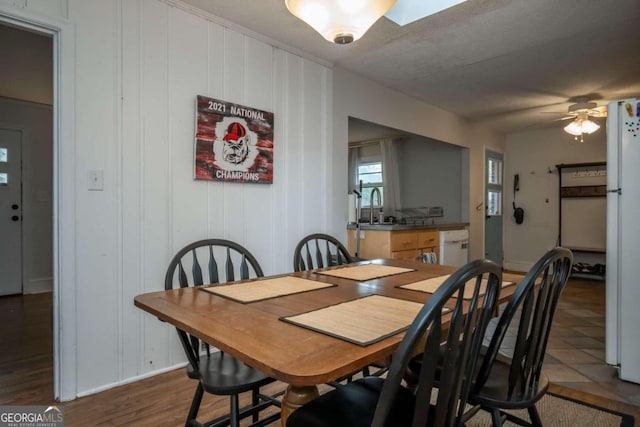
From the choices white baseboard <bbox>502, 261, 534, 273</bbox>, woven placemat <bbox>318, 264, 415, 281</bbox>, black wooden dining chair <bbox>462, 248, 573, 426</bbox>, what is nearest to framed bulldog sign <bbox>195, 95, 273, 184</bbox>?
woven placemat <bbox>318, 264, 415, 281</bbox>

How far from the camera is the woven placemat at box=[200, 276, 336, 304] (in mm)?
1312

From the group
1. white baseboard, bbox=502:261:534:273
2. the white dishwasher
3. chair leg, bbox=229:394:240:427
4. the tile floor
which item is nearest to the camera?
chair leg, bbox=229:394:240:427

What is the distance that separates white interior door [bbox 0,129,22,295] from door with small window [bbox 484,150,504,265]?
241 inches

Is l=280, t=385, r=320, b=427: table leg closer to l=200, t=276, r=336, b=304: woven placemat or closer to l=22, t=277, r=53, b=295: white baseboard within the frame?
l=200, t=276, r=336, b=304: woven placemat

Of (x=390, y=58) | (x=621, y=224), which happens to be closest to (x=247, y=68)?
(x=390, y=58)

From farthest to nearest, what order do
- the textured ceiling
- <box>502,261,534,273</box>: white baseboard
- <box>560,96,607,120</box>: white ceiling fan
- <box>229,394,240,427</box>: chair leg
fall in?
<box>502,261,534,273</box>: white baseboard < <box>560,96,607,120</box>: white ceiling fan < the textured ceiling < <box>229,394,240,427</box>: chair leg

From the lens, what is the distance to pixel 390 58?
322 cm

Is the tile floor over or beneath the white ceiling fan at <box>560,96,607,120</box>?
beneath

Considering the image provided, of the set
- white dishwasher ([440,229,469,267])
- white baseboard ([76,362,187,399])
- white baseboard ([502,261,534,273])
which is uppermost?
white dishwasher ([440,229,469,267])

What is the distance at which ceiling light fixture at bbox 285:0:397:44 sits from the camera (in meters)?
1.31

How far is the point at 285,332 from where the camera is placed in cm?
93

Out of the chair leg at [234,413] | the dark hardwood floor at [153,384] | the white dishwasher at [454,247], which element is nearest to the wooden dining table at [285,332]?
the chair leg at [234,413]

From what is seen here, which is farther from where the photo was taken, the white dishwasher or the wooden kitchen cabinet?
the white dishwasher

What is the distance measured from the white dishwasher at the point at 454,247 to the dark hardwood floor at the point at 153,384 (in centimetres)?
127
